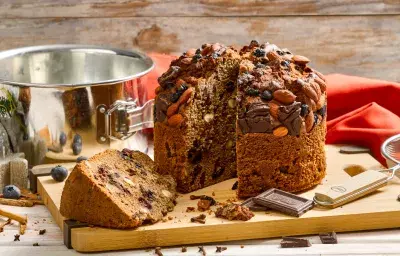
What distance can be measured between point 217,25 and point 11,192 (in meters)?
2.50

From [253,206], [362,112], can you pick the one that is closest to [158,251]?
[253,206]

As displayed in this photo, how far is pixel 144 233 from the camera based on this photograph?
3314 mm

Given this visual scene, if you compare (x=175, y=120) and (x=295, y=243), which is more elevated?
(x=175, y=120)

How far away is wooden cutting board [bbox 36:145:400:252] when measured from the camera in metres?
3.30

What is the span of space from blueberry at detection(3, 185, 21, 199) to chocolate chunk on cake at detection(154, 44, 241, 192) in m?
0.64

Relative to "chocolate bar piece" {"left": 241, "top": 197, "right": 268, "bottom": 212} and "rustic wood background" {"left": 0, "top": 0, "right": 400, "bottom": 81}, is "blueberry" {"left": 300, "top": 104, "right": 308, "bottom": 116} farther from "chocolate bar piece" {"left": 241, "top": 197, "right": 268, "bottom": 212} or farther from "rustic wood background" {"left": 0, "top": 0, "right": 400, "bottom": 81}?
"rustic wood background" {"left": 0, "top": 0, "right": 400, "bottom": 81}

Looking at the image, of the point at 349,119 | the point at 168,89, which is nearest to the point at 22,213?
the point at 168,89

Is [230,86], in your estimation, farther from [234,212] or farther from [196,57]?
[234,212]

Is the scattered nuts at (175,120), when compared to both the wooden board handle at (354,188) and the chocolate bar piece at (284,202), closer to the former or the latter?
the chocolate bar piece at (284,202)

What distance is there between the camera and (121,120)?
4.16m

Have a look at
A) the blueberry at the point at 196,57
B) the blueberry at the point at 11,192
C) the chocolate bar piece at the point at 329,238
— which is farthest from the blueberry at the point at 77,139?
the chocolate bar piece at the point at 329,238

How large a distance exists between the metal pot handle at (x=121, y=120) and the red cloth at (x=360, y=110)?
0.42 ft

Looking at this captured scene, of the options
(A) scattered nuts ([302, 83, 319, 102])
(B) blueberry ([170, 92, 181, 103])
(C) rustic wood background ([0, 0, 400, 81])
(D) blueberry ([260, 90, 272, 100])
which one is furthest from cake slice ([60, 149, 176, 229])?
(C) rustic wood background ([0, 0, 400, 81])

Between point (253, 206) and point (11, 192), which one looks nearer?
point (253, 206)
